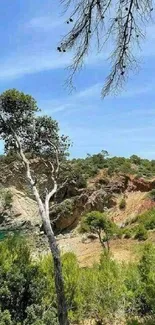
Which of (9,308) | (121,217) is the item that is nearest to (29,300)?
(9,308)

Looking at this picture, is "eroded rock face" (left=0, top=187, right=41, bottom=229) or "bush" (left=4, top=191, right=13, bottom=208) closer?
"eroded rock face" (left=0, top=187, right=41, bottom=229)

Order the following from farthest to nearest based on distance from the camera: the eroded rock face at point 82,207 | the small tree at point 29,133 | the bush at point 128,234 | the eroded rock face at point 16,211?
the eroded rock face at point 16,211
the eroded rock face at point 82,207
the bush at point 128,234
the small tree at point 29,133

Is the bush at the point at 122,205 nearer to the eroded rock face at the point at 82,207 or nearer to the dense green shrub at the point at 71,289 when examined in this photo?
the eroded rock face at the point at 82,207

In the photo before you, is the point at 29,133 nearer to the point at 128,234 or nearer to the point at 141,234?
the point at 141,234

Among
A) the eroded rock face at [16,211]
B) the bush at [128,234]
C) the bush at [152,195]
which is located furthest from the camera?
Result: the eroded rock face at [16,211]

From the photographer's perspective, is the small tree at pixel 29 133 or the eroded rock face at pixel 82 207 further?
the eroded rock face at pixel 82 207

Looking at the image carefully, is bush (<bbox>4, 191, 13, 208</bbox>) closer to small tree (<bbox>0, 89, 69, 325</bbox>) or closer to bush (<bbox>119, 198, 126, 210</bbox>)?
bush (<bbox>119, 198, 126, 210</bbox>)

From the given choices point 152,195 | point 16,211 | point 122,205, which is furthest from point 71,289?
point 16,211

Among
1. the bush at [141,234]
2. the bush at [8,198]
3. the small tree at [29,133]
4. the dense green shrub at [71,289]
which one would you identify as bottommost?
the dense green shrub at [71,289]

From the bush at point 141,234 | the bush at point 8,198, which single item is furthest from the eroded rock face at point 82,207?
the bush at point 8,198

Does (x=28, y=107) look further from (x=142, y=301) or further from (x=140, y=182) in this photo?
(x=140, y=182)

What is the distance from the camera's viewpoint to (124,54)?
3107mm

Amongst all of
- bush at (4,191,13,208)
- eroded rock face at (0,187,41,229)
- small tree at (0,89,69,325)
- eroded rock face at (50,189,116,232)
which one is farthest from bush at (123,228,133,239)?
bush at (4,191,13,208)

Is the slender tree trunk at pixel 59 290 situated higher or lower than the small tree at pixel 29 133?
lower
